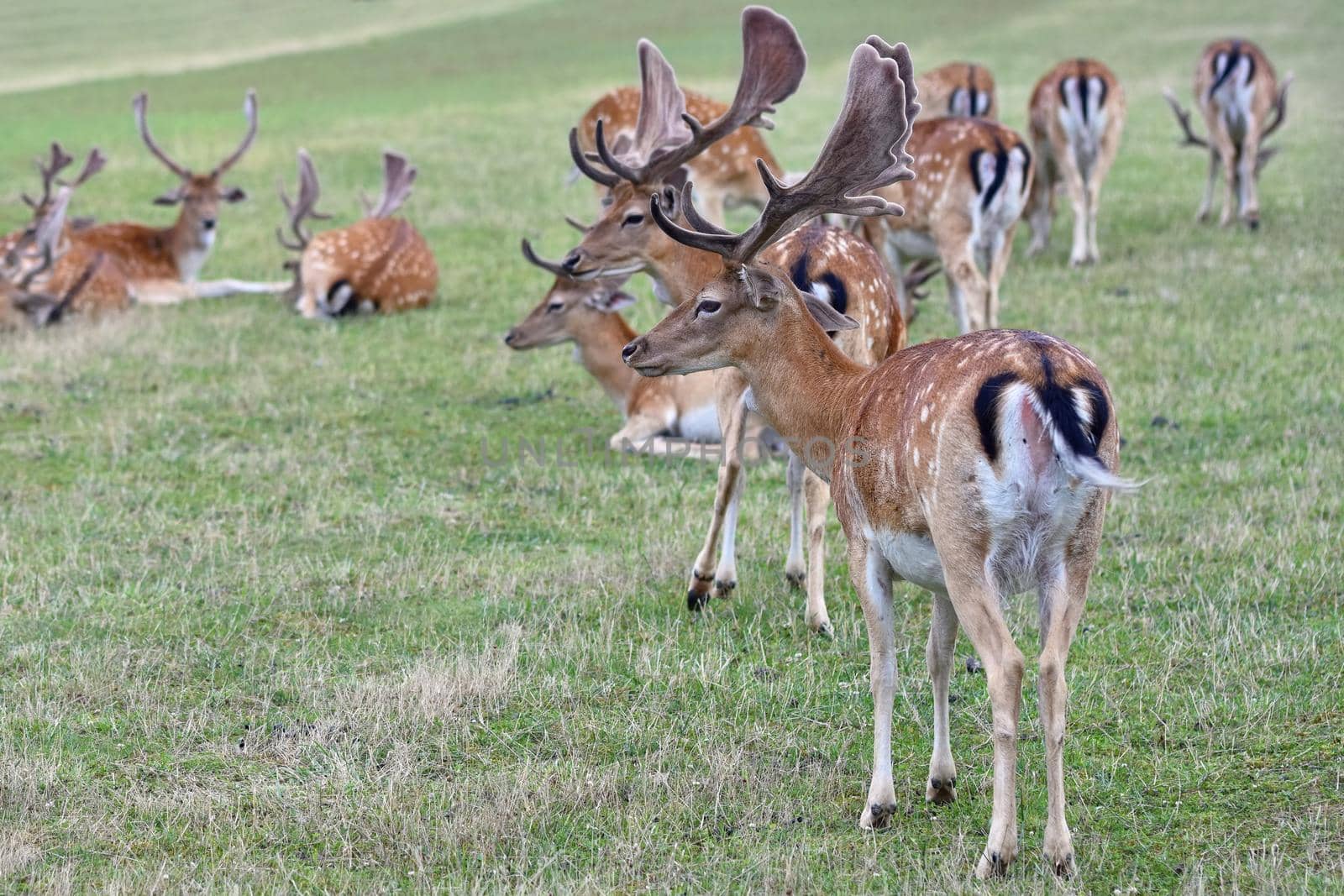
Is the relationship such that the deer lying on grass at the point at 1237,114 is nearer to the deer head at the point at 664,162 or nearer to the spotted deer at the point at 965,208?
the spotted deer at the point at 965,208

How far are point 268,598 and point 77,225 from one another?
26.7ft

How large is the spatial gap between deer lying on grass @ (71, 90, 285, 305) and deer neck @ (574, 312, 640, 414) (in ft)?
13.9

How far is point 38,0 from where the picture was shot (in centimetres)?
3738

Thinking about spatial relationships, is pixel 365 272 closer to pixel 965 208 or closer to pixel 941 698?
pixel 965 208

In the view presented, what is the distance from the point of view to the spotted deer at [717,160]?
10188 mm

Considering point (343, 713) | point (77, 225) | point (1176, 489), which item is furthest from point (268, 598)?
point (77, 225)

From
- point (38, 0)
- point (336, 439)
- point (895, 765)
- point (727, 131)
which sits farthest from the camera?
point (38, 0)

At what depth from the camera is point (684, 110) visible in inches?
254

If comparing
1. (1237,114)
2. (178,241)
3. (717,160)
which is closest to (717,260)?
(717,160)

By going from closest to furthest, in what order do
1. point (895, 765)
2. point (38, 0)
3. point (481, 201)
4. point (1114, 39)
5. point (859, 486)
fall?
point (859, 486), point (895, 765), point (481, 201), point (1114, 39), point (38, 0)

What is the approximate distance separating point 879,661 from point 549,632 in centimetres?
145

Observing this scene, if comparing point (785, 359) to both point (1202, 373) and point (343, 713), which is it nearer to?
point (343, 713)

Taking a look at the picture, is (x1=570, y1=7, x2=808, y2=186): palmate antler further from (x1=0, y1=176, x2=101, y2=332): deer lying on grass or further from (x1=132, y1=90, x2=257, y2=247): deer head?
(x1=132, y1=90, x2=257, y2=247): deer head

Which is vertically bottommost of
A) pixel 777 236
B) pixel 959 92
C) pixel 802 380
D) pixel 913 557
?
pixel 913 557
